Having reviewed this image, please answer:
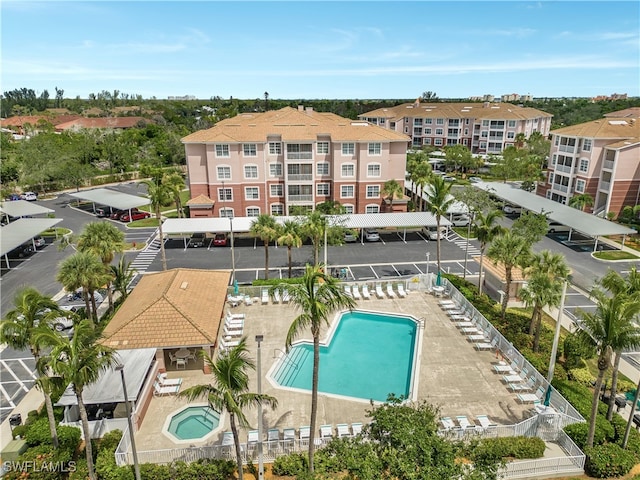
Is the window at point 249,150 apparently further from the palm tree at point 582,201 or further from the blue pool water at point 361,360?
the palm tree at point 582,201

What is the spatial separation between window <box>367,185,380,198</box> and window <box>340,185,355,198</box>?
2.15 metres

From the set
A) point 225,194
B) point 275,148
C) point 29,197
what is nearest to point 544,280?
point 275,148

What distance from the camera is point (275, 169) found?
5916 centimetres

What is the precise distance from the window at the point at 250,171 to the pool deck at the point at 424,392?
28438mm

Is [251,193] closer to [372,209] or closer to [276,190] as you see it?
[276,190]

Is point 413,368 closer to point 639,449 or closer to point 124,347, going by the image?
point 639,449

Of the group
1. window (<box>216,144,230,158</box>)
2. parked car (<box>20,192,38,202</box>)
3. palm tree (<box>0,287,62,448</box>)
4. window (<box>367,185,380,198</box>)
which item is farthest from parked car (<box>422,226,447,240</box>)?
parked car (<box>20,192,38,202</box>)

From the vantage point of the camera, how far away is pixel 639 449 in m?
20.9

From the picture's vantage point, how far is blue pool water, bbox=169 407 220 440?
73.6ft

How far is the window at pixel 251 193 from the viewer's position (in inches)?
2306

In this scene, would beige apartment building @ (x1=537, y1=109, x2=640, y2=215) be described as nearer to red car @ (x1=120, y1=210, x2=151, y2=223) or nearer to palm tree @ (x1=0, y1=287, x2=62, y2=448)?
red car @ (x1=120, y1=210, x2=151, y2=223)

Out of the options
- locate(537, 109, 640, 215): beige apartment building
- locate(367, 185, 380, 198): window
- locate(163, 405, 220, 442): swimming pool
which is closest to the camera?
locate(163, 405, 220, 442): swimming pool

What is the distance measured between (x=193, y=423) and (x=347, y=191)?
41.3 m

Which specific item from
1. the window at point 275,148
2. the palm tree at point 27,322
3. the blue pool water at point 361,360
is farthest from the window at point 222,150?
the palm tree at point 27,322
